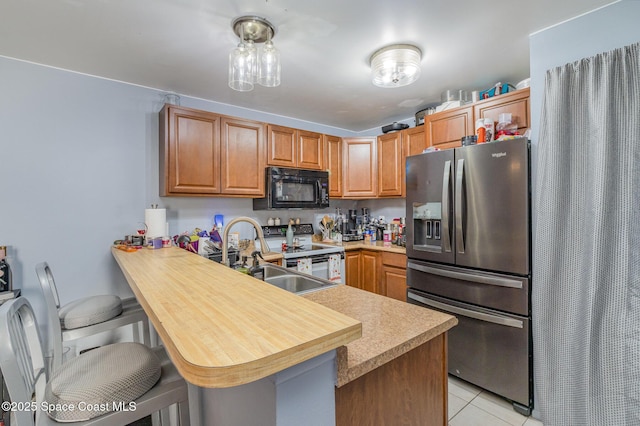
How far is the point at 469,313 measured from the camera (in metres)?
2.07

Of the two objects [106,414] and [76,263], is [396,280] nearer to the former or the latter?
[106,414]

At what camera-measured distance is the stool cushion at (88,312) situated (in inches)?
61.2

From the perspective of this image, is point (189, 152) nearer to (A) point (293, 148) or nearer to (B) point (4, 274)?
A: (A) point (293, 148)

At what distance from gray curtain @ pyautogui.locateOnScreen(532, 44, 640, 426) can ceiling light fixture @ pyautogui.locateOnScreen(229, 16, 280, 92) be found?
1.66 m

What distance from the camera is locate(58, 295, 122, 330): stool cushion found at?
155 centimetres

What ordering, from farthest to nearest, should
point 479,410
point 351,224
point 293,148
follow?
1. point 351,224
2. point 293,148
3. point 479,410

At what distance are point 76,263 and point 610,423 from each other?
3584 millimetres

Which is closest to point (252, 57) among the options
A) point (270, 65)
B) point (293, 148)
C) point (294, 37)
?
point (270, 65)

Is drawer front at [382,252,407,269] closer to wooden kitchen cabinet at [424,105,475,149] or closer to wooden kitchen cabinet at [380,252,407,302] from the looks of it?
wooden kitchen cabinet at [380,252,407,302]

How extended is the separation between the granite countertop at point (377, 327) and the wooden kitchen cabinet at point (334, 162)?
7.17 feet

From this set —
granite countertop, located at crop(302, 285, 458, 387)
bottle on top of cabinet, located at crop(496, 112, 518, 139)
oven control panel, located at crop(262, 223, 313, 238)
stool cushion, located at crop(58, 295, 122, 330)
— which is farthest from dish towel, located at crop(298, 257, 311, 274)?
bottle on top of cabinet, located at crop(496, 112, 518, 139)

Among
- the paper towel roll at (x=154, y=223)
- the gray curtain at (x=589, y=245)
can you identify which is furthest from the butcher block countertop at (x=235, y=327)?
the gray curtain at (x=589, y=245)

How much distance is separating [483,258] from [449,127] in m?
1.23

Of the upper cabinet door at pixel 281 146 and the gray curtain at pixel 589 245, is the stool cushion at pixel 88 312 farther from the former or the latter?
the gray curtain at pixel 589 245
